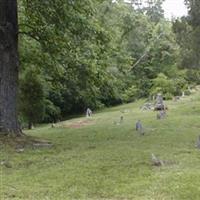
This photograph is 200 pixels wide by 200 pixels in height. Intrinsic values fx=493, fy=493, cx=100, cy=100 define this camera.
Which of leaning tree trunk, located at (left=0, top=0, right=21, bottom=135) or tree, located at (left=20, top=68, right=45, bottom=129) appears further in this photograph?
tree, located at (left=20, top=68, right=45, bottom=129)

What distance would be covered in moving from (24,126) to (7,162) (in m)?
21.7

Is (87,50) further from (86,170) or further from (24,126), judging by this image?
(24,126)

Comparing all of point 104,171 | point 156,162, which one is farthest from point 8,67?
point 156,162

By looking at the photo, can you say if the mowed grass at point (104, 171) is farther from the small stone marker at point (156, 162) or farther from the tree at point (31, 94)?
the tree at point (31, 94)

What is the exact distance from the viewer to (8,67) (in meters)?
15.9

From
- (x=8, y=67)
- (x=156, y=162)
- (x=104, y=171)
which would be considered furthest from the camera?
(x=8, y=67)

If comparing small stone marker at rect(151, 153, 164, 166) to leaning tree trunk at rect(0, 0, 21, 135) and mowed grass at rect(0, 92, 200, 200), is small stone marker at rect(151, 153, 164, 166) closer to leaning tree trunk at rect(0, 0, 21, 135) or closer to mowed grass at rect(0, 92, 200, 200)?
mowed grass at rect(0, 92, 200, 200)

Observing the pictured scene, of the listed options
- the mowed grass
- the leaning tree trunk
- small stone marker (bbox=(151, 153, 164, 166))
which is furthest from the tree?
small stone marker (bbox=(151, 153, 164, 166))

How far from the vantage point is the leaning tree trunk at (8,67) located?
1574 cm

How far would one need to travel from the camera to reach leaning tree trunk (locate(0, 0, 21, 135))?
51.6ft

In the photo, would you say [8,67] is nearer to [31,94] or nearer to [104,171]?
[104,171]

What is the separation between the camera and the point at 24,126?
33750 mm

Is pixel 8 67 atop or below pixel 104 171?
atop

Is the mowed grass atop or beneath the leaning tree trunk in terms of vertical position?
beneath
